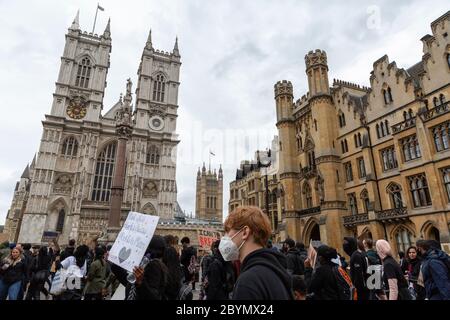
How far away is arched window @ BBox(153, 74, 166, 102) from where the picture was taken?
45.1 metres

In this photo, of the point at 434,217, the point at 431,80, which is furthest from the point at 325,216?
the point at 431,80

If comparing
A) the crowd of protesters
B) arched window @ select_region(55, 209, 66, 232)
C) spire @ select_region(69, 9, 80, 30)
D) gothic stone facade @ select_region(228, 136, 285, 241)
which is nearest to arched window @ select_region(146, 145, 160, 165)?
arched window @ select_region(55, 209, 66, 232)

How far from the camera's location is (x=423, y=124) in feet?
53.5

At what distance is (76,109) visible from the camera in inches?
1556

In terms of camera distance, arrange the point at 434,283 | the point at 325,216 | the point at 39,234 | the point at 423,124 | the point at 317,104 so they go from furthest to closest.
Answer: the point at 39,234, the point at 317,104, the point at 325,216, the point at 423,124, the point at 434,283

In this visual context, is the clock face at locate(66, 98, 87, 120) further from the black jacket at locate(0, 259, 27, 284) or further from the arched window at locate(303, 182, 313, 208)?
the black jacket at locate(0, 259, 27, 284)

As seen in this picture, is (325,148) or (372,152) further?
(325,148)

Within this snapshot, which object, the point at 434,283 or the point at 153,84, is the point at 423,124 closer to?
the point at 434,283

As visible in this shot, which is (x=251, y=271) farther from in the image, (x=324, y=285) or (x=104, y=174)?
(x=104, y=174)

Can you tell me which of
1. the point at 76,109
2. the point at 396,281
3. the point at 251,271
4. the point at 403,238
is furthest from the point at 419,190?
the point at 76,109

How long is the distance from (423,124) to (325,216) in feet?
31.3

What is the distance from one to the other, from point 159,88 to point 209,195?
36.6 m

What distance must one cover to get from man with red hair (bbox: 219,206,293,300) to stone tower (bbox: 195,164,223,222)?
2749 inches

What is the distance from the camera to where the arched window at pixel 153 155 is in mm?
41031
